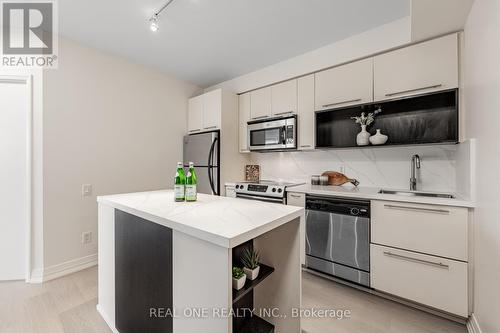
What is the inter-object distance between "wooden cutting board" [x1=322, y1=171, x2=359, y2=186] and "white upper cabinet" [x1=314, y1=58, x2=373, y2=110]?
792 millimetres

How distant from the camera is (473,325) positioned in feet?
4.98

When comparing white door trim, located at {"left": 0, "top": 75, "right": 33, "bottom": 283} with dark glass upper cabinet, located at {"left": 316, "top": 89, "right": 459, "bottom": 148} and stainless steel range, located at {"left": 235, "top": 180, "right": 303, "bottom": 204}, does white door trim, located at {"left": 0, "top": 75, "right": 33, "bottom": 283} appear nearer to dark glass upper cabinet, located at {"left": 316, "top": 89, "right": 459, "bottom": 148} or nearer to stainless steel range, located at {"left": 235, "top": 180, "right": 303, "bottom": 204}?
stainless steel range, located at {"left": 235, "top": 180, "right": 303, "bottom": 204}

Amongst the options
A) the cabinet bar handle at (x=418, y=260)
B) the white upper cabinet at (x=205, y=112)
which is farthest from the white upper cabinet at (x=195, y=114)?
the cabinet bar handle at (x=418, y=260)

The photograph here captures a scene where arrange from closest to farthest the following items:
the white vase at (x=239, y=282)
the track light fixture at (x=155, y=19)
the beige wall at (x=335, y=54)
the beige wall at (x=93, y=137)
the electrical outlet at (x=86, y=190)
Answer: the white vase at (x=239, y=282) < the track light fixture at (x=155, y=19) < the beige wall at (x=335, y=54) < the beige wall at (x=93, y=137) < the electrical outlet at (x=86, y=190)

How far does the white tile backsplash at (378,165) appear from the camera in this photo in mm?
2121

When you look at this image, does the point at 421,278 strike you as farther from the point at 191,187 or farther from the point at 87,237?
the point at 87,237

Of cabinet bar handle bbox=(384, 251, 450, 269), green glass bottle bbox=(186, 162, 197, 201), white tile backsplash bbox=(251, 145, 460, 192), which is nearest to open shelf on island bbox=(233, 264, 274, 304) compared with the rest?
green glass bottle bbox=(186, 162, 197, 201)

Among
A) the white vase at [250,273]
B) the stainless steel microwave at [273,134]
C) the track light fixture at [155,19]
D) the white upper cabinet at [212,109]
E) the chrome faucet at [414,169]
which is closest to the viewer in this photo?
the white vase at [250,273]

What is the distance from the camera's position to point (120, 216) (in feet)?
4.80

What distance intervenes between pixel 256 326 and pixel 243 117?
2648 millimetres

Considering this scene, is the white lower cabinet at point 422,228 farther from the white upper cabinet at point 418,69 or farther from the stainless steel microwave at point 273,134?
A: the stainless steel microwave at point 273,134

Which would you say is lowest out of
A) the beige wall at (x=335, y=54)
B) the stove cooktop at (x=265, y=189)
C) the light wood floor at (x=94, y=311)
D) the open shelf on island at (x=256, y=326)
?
the light wood floor at (x=94, y=311)

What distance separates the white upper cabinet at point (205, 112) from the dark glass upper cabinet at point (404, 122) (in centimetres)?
141

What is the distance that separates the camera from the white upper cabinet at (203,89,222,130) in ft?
10.5
